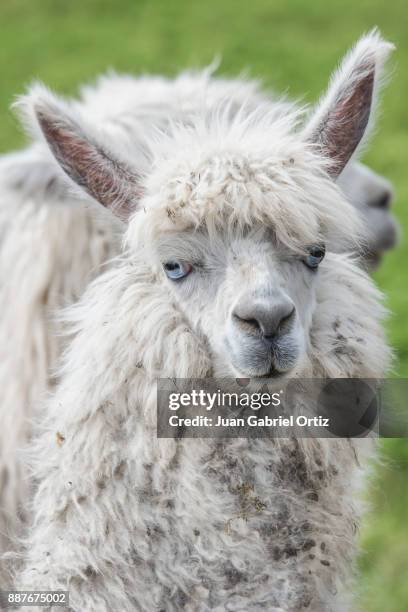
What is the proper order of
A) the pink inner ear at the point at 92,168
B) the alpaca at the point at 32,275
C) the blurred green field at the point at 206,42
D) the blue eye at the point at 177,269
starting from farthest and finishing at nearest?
1. the blurred green field at the point at 206,42
2. the alpaca at the point at 32,275
3. the pink inner ear at the point at 92,168
4. the blue eye at the point at 177,269

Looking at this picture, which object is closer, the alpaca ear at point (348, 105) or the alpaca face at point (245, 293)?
the alpaca face at point (245, 293)

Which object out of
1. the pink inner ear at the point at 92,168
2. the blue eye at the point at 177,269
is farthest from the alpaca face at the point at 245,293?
the pink inner ear at the point at 92,168

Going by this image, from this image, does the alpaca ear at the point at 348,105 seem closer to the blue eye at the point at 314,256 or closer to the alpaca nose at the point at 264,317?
the blue eye at the point at 314,256

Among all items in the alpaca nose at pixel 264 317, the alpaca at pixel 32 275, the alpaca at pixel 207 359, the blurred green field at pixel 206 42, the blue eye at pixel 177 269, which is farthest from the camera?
the blurred green field at pixel 206 42

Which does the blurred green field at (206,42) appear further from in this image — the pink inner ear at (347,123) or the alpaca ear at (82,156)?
the alpaca ear at (82,156)

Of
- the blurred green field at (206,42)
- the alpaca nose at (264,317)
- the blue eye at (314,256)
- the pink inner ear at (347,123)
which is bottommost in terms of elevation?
the alpaca nose at (264,317)

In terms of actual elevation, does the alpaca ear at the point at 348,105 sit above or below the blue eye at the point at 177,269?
above

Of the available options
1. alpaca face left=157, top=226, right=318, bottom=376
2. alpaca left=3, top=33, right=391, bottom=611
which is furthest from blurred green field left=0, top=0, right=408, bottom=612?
alpaca face left=157, top=226, right=318, bottom=376

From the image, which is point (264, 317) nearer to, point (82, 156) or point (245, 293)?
point (245, 293)

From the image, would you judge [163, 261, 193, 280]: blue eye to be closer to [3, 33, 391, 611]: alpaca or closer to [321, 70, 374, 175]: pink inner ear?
[3, 33, 391, 611]: alpaca

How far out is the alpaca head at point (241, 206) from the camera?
2.76m

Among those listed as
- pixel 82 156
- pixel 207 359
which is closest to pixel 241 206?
pixel 207 359

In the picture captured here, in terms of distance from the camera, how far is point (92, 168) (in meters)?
3.06

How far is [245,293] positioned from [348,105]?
2.25 ft
